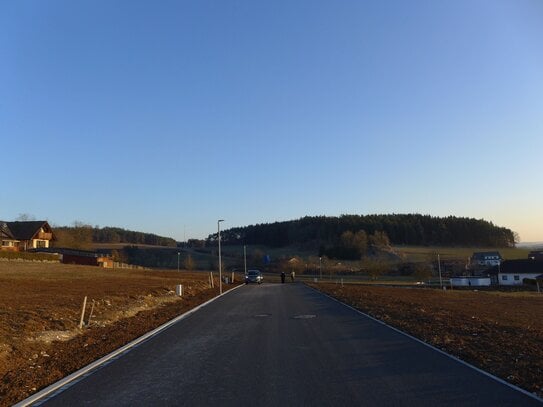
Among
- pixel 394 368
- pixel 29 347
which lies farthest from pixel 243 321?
pixel 394 368

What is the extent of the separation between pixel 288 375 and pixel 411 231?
175 m

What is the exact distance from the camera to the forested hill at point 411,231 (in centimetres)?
17500

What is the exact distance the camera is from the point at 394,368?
28.8 ft

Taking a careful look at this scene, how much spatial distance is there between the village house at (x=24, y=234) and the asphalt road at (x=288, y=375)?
265ft

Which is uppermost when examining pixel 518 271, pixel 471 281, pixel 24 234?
pixel 24 234

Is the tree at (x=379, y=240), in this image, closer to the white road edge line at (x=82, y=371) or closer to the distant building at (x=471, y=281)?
the distant building at (x=471, y=281)

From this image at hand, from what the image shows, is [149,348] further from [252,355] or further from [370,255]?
[370,255]

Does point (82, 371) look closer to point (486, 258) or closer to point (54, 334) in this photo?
point (54, 334)

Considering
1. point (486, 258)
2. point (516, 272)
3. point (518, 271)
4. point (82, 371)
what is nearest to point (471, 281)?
point (516, 272)

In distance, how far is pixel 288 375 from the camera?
27.4 feet

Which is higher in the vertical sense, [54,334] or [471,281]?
[54,334]

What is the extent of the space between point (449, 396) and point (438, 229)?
7061 inches

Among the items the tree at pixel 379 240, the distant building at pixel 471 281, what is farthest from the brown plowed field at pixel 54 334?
the tree at pixel 379 240

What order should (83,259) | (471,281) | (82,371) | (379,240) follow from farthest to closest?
(379,240), (471,281), (83,259), (82,371)
